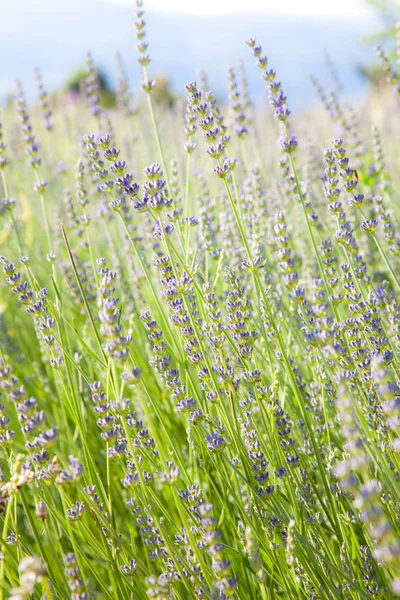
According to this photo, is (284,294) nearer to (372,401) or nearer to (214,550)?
(372,401)

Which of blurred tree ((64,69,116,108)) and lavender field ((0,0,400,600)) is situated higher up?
blurred tree ((64,69,116,108))

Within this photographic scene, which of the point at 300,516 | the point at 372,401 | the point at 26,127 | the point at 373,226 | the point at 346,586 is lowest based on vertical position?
the point at 346,586

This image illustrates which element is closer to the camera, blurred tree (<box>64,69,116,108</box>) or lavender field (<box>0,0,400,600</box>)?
lavender field (<box>0,0,400,600</box>)

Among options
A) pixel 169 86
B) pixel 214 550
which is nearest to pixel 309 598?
pixel 214 550

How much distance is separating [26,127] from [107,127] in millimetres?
1166

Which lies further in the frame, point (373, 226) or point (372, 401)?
point (373, 226)

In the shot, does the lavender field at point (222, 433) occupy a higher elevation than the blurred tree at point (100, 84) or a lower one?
lower

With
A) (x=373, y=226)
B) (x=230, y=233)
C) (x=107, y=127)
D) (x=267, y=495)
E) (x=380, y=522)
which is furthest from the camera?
(x=107, y=127)

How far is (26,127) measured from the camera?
2502mm

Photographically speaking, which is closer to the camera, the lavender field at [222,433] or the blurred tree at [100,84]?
the lavender field at [222,433]

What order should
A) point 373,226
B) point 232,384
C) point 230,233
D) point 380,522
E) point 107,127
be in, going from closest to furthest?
point 380,522
point 232,384
point 373,226
point 230,233
point 107,127

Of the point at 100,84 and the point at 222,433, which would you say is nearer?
the point at 222,433

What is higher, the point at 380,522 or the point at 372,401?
the point at 372,401

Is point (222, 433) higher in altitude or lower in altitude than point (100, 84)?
lower
